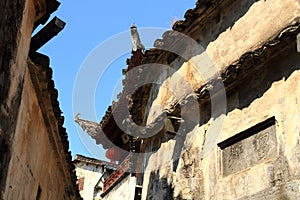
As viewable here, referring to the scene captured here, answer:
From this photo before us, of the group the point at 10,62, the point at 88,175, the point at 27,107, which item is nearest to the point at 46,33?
the point at 27,107

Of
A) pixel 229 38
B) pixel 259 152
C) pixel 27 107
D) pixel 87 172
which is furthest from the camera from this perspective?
pixel 87 172

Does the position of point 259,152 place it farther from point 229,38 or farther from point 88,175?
point 88,175

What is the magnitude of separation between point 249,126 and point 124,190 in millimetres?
7412

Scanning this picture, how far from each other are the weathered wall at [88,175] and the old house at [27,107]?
1670cm

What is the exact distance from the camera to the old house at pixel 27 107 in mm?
4723

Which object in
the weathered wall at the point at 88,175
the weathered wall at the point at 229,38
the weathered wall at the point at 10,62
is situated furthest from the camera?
the weathered wall at the point at 88,175

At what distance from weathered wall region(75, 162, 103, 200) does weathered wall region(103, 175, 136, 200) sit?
420 inches

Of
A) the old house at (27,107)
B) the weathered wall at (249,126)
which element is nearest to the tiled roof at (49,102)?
the old house at (27,107)

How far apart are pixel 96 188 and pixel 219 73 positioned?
17743 millimetres

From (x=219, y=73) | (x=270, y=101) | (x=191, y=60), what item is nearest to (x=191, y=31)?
(x=191, y=60)

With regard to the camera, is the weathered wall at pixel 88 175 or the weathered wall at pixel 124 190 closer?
the weathered wall at pixel 124 190

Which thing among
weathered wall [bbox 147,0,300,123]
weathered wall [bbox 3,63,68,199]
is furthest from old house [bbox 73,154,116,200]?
weathered wall [bbox 147,0,300,123]

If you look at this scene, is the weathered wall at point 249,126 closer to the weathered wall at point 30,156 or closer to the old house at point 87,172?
the weathered wall at point 30,156

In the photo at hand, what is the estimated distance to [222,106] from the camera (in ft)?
25.2
